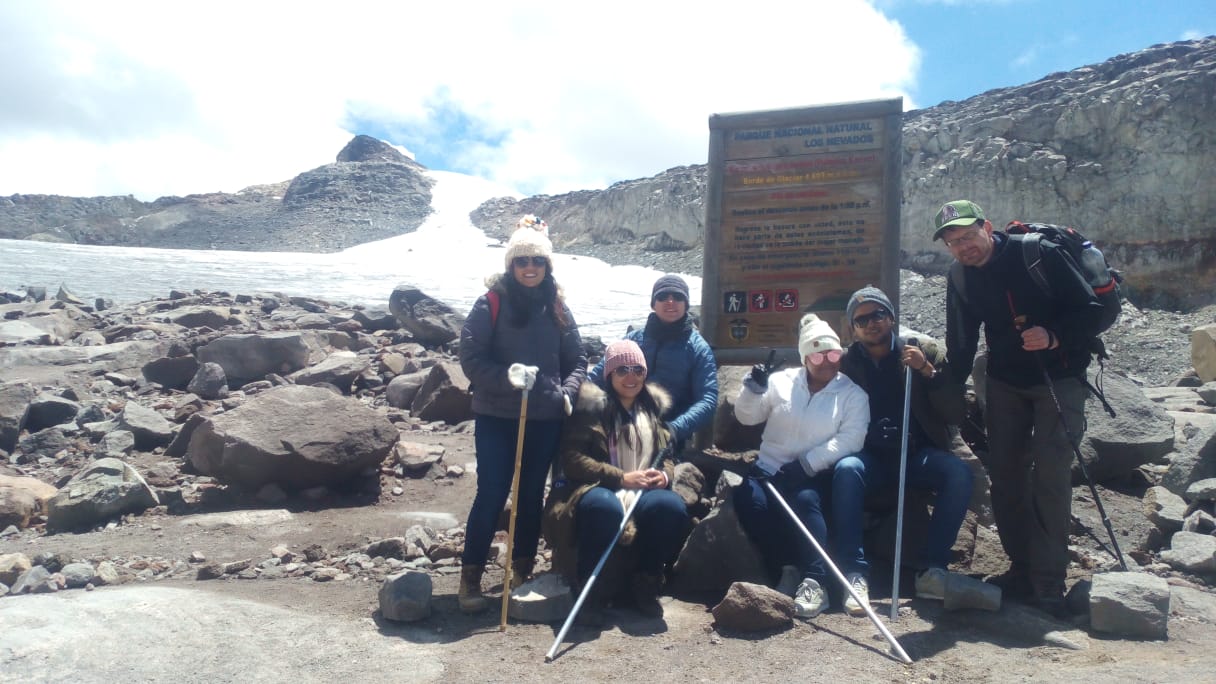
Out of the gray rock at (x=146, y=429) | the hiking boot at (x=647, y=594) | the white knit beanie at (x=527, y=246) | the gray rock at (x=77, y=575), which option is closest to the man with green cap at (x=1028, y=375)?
the hiking boot at (x=647, y=594)

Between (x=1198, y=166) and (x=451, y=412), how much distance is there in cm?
2299

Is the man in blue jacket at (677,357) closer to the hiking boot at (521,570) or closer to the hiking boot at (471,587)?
the hiking boot at (521,570)

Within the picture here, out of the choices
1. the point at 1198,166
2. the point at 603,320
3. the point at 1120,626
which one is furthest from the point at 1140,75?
the point at 1120,626

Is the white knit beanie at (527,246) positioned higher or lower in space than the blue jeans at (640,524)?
higher

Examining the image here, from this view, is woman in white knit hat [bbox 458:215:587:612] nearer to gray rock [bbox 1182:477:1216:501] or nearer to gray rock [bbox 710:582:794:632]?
gray rock [bbox 710:582:794:632]

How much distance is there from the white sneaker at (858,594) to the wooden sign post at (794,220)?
6.46ft

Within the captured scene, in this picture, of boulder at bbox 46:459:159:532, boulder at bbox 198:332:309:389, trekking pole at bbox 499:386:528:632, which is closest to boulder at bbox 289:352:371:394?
boulder at bbox 198:332:309:389

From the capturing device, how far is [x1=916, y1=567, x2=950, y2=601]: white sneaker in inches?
173

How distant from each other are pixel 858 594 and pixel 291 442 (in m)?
4.46

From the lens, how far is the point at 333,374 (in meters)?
10.7

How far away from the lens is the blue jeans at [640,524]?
4555 mm

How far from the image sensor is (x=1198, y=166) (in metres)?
23.7

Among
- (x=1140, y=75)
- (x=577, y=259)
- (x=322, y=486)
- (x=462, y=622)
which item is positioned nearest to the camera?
(x=462, y=622)

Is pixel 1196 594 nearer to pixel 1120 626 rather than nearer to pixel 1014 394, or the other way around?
pixel 1120 626
